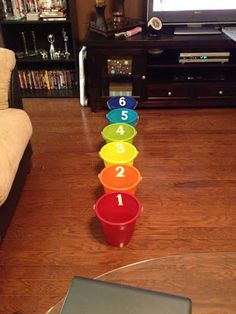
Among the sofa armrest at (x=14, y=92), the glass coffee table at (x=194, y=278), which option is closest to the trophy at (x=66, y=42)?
the sofa armrest at (x=14, y=92)

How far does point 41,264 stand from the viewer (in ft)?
4.49

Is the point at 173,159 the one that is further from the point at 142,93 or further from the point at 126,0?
the point at 126,0

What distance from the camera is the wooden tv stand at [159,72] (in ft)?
7.41

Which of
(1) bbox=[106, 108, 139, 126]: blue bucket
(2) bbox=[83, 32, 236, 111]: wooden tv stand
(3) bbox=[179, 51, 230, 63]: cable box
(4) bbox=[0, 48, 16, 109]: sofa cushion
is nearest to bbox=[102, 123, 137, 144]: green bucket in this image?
(1) bbox=[106, 108, 139, 126]: blue bucket

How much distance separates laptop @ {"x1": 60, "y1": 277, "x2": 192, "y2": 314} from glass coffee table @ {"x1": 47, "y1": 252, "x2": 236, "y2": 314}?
210 millimetres

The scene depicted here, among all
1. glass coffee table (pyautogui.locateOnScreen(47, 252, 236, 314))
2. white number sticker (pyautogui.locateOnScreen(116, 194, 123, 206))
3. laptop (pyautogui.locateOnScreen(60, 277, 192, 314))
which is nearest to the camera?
laptop (pyautogui.locateOnScreen(60, 277, 192, 314))

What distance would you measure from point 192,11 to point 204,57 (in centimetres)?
35

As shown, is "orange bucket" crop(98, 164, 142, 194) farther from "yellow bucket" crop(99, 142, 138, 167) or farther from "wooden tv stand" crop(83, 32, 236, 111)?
"wooden tv stand" crop(83, 32, 236, 111)

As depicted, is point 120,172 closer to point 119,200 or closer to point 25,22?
point 119,200

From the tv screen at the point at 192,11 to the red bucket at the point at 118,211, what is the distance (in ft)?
5.16

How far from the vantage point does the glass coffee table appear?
2.95 ft

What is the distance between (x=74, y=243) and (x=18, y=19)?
192cm

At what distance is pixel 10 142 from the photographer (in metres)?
1.40

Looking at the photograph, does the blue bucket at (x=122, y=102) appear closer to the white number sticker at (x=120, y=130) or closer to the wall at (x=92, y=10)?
the white number sticker at (x=120, y=130)
